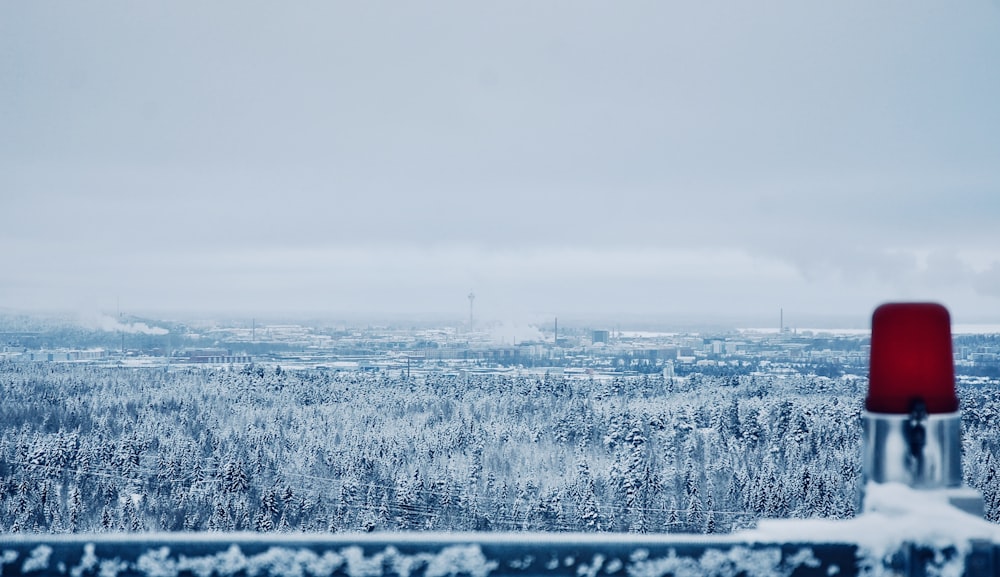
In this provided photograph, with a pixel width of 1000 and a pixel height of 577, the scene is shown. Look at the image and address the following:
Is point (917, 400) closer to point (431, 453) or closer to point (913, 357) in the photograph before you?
point (913, 357)

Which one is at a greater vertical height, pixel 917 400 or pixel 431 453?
pixel 917 400

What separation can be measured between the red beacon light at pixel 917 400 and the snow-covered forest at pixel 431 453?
107 ft

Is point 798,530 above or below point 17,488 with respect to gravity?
above

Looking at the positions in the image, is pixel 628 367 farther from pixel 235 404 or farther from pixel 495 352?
pixel 235 404

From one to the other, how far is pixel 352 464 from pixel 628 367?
72.4 feet

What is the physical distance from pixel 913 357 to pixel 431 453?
→ 183 feet

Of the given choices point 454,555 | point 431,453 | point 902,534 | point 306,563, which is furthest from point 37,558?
point 431,453

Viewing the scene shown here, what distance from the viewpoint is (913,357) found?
1.63m

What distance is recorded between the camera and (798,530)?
155 cm

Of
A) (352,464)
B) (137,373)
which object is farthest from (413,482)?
(137,373)

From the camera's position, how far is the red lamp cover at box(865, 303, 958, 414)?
162cm

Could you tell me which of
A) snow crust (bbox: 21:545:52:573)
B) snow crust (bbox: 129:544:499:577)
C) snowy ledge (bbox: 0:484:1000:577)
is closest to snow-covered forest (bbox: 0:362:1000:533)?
snowy ledge (bbox: 0:484:1000:577)

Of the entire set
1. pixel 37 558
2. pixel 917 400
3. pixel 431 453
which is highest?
pixel 917 400

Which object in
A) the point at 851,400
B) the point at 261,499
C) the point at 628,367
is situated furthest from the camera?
the point at 628,367
